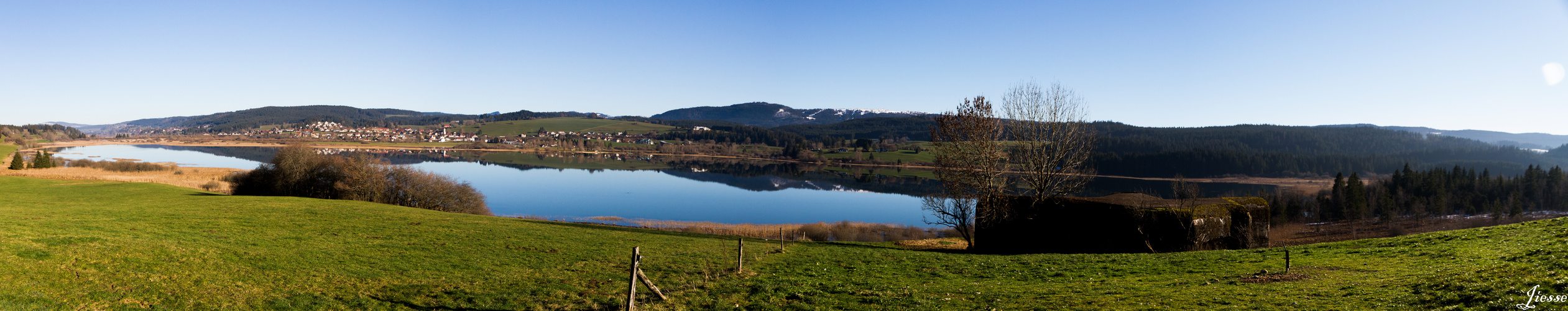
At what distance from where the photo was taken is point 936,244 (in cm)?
3036

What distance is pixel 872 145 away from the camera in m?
167

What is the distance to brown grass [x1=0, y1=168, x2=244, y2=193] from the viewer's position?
44312mm

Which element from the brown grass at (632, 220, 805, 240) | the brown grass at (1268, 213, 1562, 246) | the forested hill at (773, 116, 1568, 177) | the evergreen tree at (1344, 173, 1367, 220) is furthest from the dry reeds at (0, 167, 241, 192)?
the forested hill at (773, 116, 1568, 177)

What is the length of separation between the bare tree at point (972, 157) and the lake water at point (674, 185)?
7868mm

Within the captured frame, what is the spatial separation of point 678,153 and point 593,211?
120m

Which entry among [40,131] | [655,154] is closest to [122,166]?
[655,154]

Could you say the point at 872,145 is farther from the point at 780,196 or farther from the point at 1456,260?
the point at 1456,260

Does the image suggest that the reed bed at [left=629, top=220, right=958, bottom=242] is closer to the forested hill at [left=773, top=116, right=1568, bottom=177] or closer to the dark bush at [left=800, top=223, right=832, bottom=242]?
the dark bush at [left=800, top=223, right=832, bottom=242]

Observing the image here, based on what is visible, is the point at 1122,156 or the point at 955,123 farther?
the point at 1122,156

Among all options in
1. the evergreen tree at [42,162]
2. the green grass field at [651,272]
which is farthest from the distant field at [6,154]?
the green grass field at [651,272]

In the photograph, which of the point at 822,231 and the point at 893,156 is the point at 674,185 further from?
the point at 893,156

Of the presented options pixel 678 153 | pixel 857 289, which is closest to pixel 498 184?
pixel 857 289

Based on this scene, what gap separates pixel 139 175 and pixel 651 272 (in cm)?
7286

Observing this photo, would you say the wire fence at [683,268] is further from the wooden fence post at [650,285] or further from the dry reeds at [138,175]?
the dry reeds at [138,175]
